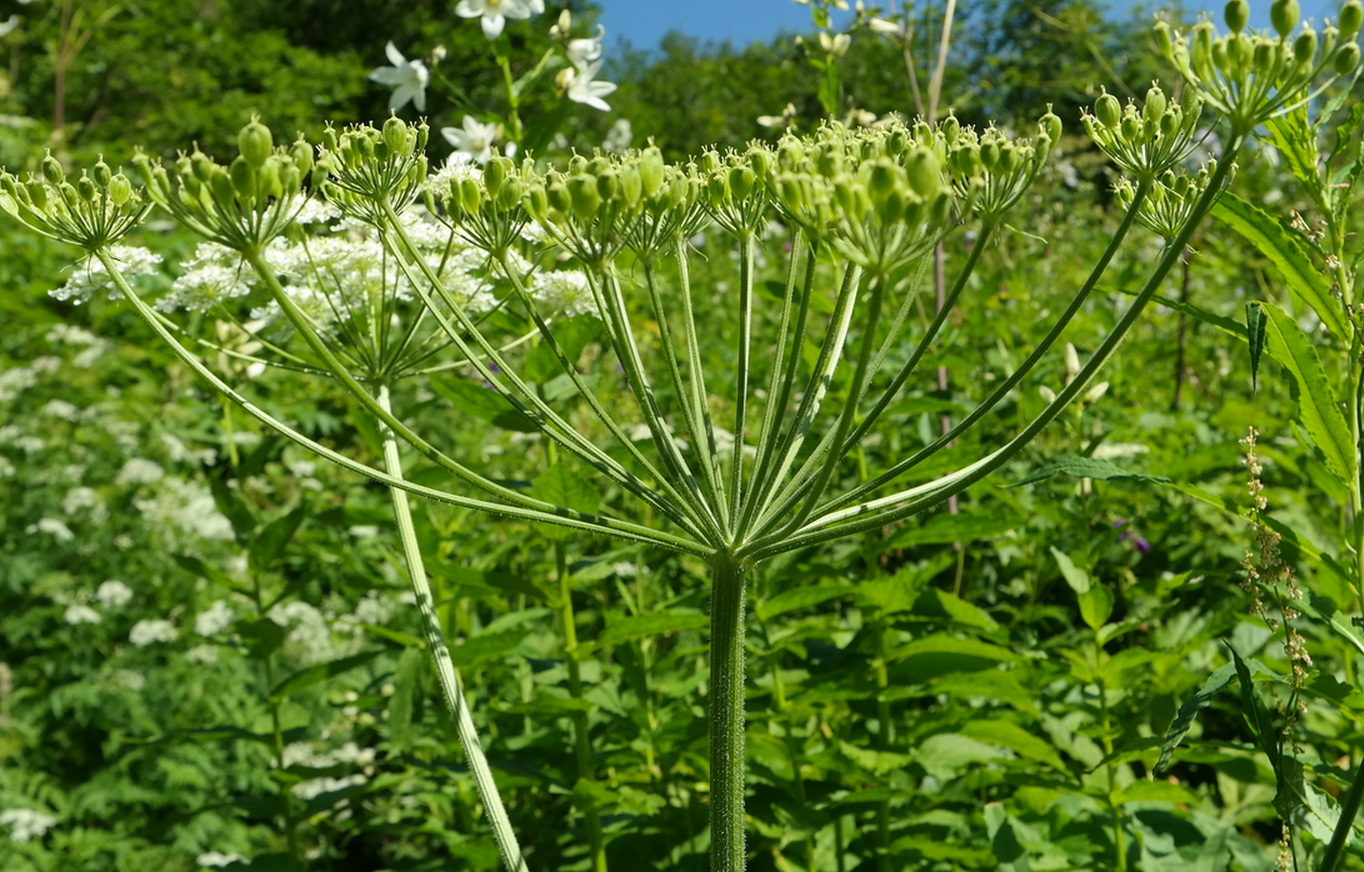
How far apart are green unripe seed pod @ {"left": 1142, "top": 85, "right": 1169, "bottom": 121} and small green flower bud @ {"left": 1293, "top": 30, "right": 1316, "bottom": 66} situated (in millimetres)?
266

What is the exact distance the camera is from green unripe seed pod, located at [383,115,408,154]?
144 cm

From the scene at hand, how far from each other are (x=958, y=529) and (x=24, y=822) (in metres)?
3.69

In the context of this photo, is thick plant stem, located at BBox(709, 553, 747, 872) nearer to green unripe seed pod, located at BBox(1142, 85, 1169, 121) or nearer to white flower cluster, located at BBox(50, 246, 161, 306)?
green unripe seed pod, located at BBox(1142, 85, 1169, 121)

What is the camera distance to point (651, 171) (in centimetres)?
133

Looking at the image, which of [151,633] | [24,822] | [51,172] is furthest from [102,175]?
[151,633]

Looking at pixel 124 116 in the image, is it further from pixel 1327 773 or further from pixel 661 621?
pixel 1327 773

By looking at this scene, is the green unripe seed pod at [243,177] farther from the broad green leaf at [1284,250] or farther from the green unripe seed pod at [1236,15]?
the broad green leaf at [1284,250]

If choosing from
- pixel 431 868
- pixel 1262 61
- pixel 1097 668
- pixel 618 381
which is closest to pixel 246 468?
pixel 431 868

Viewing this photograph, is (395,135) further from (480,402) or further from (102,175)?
(480,402)

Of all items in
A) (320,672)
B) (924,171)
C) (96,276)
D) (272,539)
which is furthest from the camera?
(272,539)

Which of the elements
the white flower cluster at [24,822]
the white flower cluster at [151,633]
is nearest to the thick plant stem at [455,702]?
the white flower cluster at [24,822]

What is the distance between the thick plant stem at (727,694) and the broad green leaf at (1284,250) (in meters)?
0.86

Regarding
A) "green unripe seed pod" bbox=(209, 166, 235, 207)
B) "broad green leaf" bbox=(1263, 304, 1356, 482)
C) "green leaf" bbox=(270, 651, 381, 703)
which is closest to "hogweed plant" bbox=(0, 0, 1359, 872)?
"green unripe seed pod" bbox=(209, 166, 235, 207)

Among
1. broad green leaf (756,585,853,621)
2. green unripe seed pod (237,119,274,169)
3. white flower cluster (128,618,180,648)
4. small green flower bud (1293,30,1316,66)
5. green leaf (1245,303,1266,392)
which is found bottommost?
green leaf (1245,303,1266,392)
